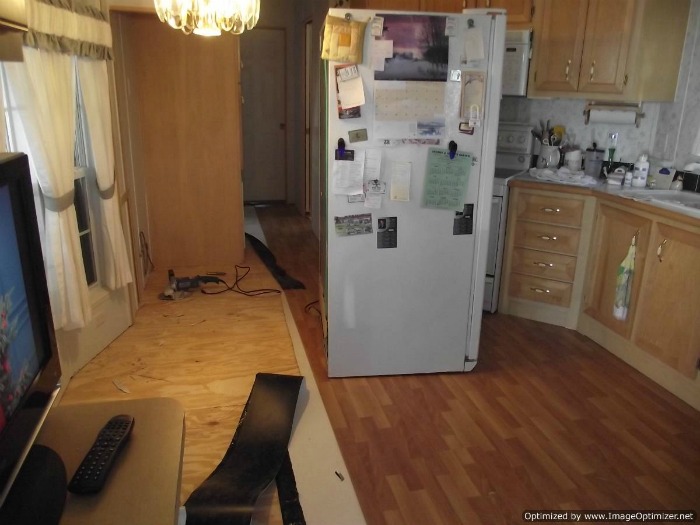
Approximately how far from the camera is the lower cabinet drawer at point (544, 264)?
3.32 m

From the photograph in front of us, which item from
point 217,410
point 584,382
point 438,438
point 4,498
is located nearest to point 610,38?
point 584,382

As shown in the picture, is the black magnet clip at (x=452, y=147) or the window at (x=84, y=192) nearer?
the black magnet clip at (x=452, y=147)

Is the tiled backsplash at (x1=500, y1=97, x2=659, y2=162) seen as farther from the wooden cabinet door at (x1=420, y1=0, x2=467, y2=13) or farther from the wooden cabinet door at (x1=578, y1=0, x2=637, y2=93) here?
the wooden cabinet door at (x1=420, y1=0, x2=467, y2=13)

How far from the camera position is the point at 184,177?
4238mm

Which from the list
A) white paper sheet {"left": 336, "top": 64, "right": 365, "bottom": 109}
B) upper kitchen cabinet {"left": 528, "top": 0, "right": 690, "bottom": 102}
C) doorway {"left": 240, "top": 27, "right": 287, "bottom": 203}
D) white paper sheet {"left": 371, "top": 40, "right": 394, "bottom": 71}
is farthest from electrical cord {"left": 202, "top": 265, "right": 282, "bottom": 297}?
doorway {"left": 240, "top": 27, "right": 287, "bottom": 203}

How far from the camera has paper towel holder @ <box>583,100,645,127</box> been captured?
337 cm

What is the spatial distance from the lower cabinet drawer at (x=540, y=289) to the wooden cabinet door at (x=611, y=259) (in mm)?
133

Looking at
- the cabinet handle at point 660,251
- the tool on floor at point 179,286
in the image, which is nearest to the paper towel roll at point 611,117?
the cabinet handle at point 660,251

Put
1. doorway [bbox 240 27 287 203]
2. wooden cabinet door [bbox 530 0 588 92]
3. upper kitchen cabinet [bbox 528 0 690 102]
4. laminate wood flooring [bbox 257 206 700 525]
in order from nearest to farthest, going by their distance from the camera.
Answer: laminate wood flooring [bbox 257 206 700 525] < upper kitchen cabinet [bbox 528 0 690 102] < wooden cabinet door [bbox 530 0 588 92] < doorway [bbox 240 27 287 203]

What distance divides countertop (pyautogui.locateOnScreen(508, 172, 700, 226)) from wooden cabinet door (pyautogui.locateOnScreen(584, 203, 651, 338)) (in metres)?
0.07

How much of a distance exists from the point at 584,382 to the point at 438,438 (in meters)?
0.95

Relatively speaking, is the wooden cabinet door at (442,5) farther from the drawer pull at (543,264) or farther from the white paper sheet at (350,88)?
the drawer pull at (543,264)

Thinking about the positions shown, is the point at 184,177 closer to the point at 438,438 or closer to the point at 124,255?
the point at 124,255

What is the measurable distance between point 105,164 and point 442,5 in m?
2.10
